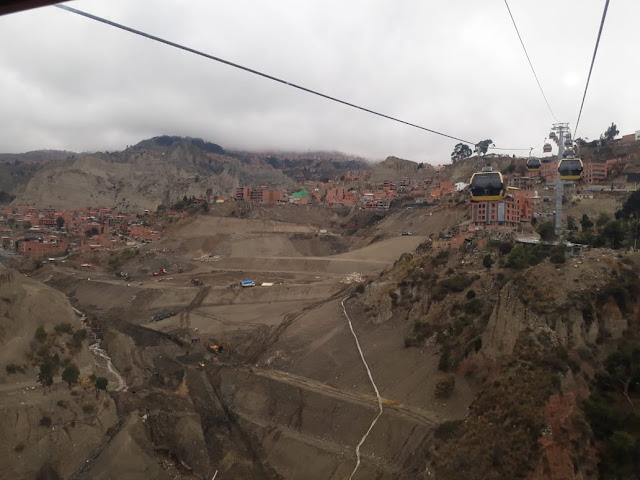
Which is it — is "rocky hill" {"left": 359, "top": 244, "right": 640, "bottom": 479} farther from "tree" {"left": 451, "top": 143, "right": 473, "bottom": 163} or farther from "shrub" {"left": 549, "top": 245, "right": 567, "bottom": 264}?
"tree" {"left": 451, "top": 143, "right": 473, "bottom": 163}

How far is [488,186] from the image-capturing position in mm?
23344

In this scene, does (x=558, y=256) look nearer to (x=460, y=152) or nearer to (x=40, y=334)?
(x=40, y=334)

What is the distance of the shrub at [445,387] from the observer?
22.5 meters

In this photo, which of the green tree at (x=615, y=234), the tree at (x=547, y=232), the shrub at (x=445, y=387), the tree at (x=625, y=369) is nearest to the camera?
the tree at (x=625, y=369)

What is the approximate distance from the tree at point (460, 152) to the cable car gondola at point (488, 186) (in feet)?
280

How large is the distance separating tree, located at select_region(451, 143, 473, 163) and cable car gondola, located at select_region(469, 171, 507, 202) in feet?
280

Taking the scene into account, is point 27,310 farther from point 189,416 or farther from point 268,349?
point 268,349

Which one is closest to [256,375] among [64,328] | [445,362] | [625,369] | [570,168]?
[64,328]

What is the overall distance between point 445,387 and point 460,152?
92162 millimetres

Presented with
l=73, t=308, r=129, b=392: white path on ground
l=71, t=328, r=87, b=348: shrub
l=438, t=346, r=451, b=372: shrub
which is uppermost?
l=71, t=328, r=87, b=348: shrub

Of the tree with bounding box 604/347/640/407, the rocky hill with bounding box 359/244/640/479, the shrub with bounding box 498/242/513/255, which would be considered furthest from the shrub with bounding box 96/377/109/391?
the shrub with bounding box 498/242/513/255

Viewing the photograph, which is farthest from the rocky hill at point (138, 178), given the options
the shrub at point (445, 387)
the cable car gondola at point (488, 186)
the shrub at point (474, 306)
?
the shrub at point (445, 387)

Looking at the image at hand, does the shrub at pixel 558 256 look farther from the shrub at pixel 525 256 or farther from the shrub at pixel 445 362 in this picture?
the shrub at pixel 445 362

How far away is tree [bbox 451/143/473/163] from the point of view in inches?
4151
